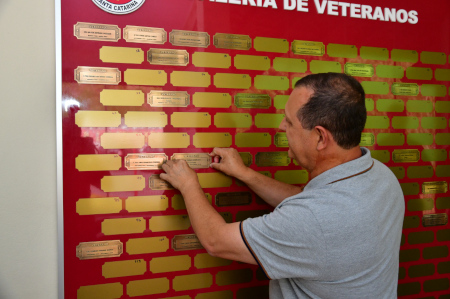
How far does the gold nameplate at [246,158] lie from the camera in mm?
1276

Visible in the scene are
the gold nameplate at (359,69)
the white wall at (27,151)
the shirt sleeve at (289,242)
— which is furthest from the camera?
the gold nameplate at (359,69)

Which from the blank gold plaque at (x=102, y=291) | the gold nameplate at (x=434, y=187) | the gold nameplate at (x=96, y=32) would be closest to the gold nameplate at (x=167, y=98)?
the gold nameplate at (x=96, y=32)

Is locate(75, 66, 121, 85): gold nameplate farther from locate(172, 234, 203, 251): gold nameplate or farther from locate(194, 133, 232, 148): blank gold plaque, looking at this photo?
locate(172, 234, 203, 251): gold nameplate

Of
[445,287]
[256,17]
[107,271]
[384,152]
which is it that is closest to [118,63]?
[256,17]

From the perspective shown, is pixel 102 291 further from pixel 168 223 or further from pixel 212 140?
pixel 212 140

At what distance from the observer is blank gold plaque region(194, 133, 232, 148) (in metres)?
1.22

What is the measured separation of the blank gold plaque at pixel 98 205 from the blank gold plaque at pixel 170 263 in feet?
0.80

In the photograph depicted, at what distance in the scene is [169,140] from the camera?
1.19 metres

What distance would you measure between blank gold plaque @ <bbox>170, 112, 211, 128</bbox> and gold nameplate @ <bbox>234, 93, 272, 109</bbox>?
5.5 inches

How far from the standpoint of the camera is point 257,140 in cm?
129

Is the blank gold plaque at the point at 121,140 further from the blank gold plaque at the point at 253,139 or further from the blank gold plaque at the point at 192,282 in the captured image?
the blank gold plaque at the point at 192,282

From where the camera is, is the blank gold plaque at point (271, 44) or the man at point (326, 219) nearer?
the man at point (326, 219)

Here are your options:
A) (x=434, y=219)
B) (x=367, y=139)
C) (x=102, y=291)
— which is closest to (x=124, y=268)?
(x=102, y=291)

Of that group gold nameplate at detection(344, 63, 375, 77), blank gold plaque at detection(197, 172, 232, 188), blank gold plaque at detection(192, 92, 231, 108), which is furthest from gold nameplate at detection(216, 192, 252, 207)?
gold nameplate at detection(344, 63, 375, 77)
